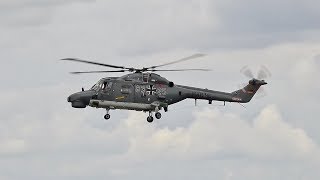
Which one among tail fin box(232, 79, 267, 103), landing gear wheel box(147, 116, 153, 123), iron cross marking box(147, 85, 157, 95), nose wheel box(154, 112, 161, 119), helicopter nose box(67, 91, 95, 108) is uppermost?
tail fin box(232, 79, 267, 103)

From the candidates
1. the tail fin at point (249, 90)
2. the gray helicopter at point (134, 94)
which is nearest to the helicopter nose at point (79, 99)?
the gray helicopter at point (134, 94)

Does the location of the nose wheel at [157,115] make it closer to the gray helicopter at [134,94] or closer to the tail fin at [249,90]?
the gray helicopter at [134,94]

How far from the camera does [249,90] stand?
12825 centimetres

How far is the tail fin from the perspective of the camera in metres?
128

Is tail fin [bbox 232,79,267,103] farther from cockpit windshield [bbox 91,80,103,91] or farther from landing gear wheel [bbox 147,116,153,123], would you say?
cockpit windshield [bbox 91,80,103,91]

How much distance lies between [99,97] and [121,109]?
319cm

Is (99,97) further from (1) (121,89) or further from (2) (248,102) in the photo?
(2) (248,102)

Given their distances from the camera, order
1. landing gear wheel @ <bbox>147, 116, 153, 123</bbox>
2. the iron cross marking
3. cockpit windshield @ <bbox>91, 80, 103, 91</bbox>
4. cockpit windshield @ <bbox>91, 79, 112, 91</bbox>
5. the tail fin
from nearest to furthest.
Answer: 1. landing gear wheel @ <bbox>147, 116, 153, 123</bbox>
2. cockpit windshield @ <bbox>91, 79, 112, 91</bbox>
3. cockpit windshield @ <bbox>91, 80, 103, 91</bbox>
4. the iron cross marking
5. the tail fin

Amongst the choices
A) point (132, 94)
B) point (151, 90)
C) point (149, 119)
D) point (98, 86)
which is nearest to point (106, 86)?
point (98, 86)

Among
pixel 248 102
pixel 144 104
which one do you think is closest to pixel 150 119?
pixel 144 104

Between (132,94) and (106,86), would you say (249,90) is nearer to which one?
(132,94)

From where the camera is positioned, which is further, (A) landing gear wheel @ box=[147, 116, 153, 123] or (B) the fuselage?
(A) landing gear wheel @ box=[147, 116, 153, 123]

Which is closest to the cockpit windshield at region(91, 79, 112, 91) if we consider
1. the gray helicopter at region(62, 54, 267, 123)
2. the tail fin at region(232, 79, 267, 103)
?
the gray helicopter at region(62, 54, 267, 123)

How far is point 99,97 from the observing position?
11556 cm
